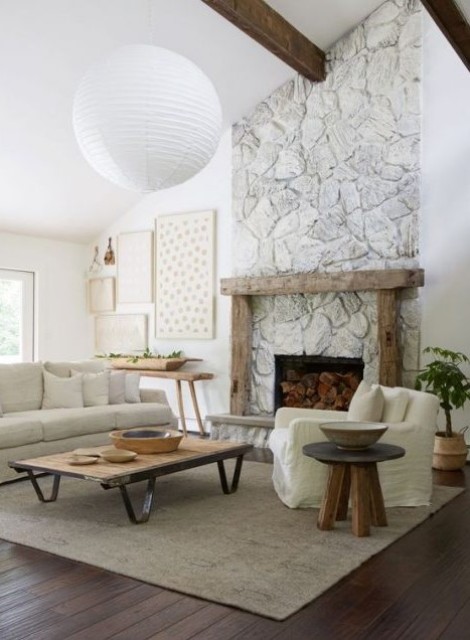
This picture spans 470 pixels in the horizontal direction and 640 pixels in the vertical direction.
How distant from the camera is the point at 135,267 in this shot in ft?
25.3

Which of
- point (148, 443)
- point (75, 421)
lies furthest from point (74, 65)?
point (148, 443)

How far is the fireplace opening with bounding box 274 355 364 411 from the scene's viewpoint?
20.1 ft

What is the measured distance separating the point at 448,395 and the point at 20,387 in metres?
3.39

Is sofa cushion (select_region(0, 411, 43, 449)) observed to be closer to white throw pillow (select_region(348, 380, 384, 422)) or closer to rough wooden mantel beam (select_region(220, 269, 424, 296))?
white throw pillow (select_region(348, 380, 384, 422))

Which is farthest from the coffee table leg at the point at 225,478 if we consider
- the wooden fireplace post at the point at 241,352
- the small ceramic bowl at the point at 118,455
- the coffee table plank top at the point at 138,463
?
the wooden fireplace post at the point at 241,352

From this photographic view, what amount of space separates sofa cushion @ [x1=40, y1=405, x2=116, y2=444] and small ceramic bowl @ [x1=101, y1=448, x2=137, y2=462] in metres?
1.10

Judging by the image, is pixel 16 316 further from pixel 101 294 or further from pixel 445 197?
pixel 445 197

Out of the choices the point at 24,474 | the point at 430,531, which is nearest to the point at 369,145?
the point at 430,531

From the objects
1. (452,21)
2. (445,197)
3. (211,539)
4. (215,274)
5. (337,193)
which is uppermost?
(452,21)

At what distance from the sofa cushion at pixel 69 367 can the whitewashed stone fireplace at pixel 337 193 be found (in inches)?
60.9

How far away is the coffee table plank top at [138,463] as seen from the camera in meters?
3.53

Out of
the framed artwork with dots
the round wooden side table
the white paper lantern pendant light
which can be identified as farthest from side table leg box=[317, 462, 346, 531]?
the framed artwork with dots

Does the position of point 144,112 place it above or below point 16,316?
above

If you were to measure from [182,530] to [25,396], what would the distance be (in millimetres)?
2370
